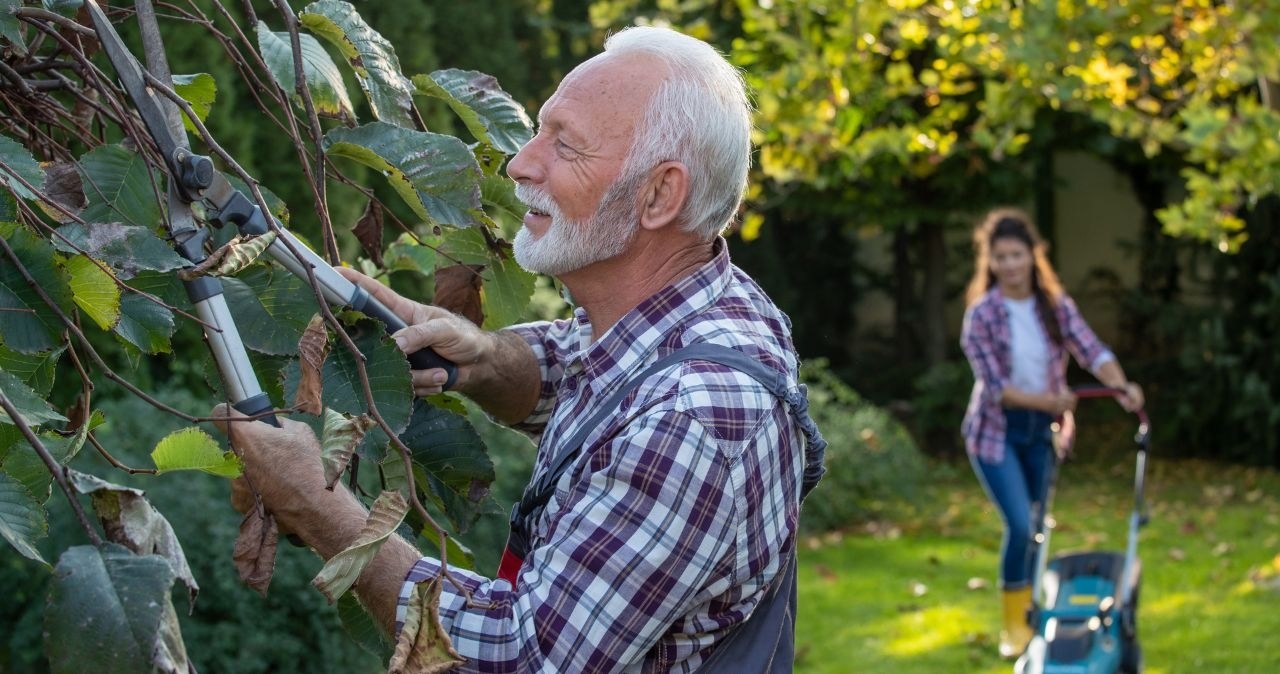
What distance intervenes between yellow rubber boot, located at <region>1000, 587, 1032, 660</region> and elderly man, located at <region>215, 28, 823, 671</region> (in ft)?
13.7

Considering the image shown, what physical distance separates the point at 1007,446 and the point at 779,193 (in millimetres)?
6206

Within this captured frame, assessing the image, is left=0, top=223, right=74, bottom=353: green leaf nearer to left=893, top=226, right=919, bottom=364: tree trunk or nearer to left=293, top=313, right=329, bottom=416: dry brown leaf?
left=293, top=313, right=329, bottom=416: dry brown leaf

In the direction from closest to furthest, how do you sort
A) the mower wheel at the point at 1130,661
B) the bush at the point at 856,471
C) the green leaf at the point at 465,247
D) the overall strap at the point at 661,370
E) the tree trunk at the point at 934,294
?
the overall strap at the point at 661,370 < the green leaf at the point at 465,247 < the mower wheel at the point at 1130,661 < the bush at the point at 856,471 < the tree trunk at the point at 934,294

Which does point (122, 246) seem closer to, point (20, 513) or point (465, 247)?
point (20, 513)

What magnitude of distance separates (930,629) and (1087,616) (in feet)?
5.22

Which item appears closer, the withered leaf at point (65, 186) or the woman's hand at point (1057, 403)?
the withered leaf at point (65, 186)

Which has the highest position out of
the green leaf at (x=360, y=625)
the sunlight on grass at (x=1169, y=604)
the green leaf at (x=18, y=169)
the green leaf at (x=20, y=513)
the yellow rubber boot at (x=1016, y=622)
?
the green leaf at (x=18, y=169)

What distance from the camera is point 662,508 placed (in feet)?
5.10

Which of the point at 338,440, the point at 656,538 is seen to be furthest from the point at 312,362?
the point at 656,538

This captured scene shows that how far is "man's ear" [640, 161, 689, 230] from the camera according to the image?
70.2 inches

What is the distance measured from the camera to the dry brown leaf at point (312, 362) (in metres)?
1.45

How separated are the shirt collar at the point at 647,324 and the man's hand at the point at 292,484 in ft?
1.27

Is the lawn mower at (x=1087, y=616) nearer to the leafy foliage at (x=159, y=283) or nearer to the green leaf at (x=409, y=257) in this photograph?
the green leaf at (x=409, y=257)

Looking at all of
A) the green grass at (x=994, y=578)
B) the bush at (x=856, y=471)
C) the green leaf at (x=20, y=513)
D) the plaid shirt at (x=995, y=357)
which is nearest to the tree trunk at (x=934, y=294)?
the green grass at (x=994, y=578)
